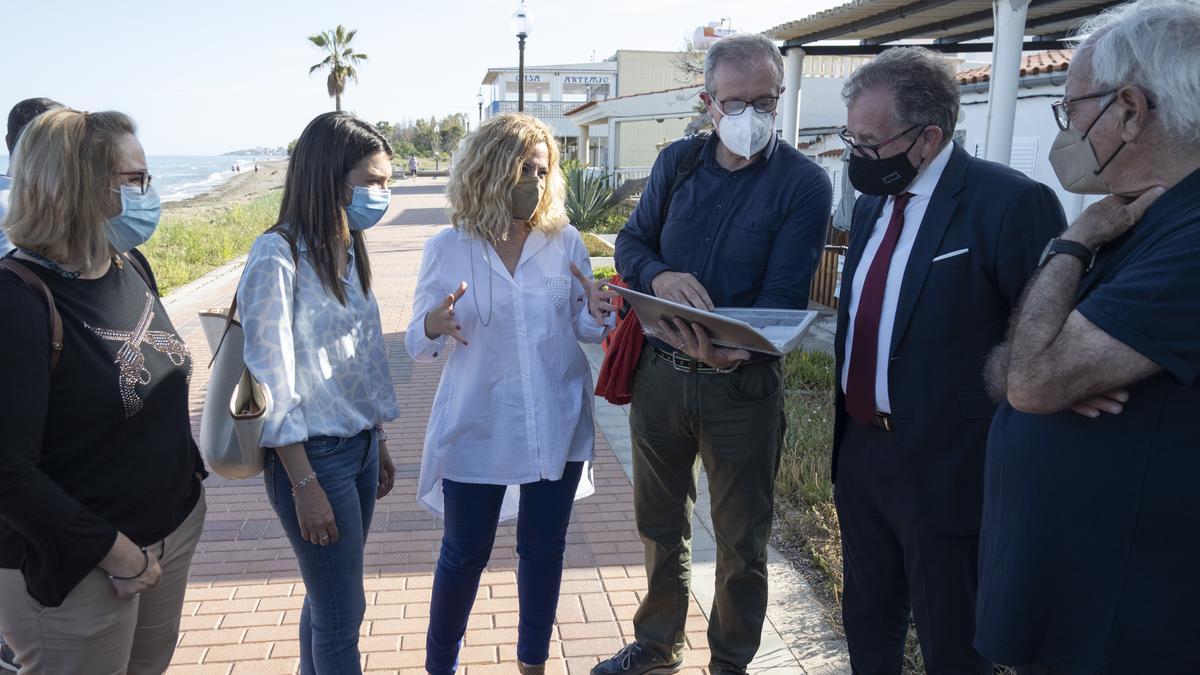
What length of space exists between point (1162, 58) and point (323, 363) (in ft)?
6.91

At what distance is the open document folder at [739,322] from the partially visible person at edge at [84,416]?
1.34 meters

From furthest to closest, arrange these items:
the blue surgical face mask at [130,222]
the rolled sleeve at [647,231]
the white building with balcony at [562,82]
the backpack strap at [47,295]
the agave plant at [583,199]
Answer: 1. the white building with balcony at [562,82]
2. the agave plant at [583,199]
3. the rolled sleeve at [647,231]
4. the blue surgical face mask at [130,222]
5. the backpack strap at [47,295]

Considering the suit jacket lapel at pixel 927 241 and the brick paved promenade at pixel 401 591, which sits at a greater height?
the suit jacket lapel at pixel 927 241

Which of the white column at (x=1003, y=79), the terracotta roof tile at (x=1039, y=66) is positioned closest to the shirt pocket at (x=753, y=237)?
the white column at (x=1003, y=79)

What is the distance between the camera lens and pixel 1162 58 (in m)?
1.64

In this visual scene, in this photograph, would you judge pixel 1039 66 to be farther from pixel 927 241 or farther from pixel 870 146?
pixel 927 241

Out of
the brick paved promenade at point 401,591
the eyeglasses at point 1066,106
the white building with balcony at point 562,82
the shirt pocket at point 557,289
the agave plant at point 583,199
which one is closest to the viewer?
the eyeglasses at point 1066,106

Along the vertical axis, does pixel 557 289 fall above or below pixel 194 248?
above

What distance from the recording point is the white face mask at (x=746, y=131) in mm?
2877

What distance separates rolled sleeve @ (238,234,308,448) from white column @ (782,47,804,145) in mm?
8990

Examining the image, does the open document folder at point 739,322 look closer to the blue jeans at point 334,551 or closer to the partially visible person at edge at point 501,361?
the partially visible person at edge at point 501,361

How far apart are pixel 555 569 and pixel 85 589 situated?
59.2 inches

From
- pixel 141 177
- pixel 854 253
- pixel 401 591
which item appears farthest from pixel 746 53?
pixel 401 591

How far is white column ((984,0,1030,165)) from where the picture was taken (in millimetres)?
6633
